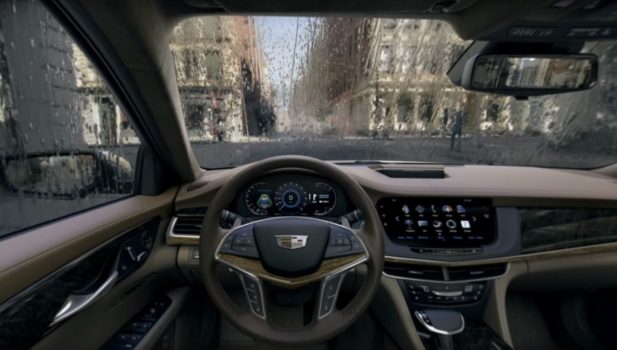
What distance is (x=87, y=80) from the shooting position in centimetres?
166

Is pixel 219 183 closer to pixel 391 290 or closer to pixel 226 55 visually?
pixel 226 55

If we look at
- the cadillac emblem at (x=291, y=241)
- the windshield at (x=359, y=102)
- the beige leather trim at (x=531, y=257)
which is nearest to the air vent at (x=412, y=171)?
the windshield at (x=359, y=102)

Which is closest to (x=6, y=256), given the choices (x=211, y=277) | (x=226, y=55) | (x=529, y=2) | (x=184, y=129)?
(x=211, y=277)

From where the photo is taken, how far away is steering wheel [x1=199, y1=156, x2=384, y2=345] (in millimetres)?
1480

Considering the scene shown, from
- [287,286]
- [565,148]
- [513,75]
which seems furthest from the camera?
[565,148]

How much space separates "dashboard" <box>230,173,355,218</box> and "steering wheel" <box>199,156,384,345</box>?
244 mm

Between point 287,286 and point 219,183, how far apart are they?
2.84 feet

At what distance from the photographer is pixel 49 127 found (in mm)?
1517

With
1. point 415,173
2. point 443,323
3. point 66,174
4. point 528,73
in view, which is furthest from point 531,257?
point 66,174

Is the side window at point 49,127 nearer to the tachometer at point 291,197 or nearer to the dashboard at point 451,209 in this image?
the dashboard at point 451,209

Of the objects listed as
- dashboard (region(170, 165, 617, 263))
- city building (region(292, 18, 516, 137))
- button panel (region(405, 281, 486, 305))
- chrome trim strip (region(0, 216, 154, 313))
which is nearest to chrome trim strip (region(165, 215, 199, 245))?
dashboard (region(170, 165, 617, 263))

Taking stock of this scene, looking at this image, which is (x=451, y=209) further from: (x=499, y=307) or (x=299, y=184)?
(x=299, y=184)

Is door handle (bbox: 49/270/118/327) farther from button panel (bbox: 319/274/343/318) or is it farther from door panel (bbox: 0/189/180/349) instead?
button panel (bbox: 319/274/343/318)

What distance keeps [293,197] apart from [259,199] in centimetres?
18
